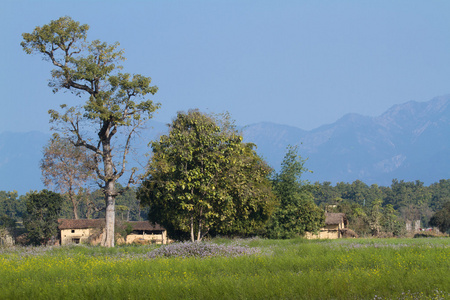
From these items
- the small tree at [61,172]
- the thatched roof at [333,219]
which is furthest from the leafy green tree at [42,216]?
the thatched roof at [333,219]

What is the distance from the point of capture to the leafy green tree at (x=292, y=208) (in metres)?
50.1

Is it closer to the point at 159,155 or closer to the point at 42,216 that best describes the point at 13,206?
the point at 42,216

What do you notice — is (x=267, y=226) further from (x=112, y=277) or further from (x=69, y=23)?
(x=112, y=277)

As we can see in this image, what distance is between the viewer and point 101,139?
37.0m

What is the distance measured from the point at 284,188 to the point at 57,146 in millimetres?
37090

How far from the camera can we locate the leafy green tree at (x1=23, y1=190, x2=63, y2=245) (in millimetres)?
74438

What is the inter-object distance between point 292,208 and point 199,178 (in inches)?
691

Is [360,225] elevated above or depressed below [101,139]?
below

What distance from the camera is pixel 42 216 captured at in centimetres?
7550

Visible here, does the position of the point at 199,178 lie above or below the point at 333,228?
above

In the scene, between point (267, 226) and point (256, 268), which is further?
point (267, 226)

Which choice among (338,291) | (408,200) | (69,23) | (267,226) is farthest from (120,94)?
(408,200)

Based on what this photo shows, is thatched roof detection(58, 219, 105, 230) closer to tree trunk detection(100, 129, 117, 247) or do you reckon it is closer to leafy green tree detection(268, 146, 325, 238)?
leafy green tree detection(268, 146, 325, 238)

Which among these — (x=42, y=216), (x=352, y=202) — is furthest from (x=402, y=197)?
(x=42, y=216)
